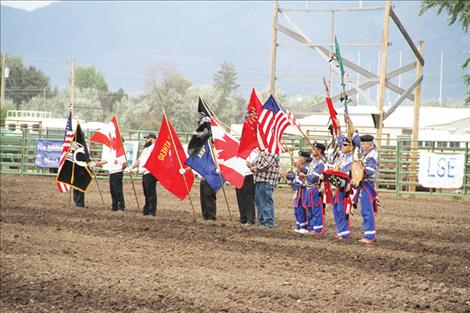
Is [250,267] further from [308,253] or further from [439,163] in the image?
[439,163]

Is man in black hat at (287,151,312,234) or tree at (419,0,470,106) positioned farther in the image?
tree at (419,0,470,106)

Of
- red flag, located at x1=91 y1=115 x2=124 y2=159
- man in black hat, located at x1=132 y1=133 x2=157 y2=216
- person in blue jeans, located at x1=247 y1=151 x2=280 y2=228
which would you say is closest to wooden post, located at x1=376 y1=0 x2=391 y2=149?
red flag, located at x1=91 y1=115 x2=124 y2=159

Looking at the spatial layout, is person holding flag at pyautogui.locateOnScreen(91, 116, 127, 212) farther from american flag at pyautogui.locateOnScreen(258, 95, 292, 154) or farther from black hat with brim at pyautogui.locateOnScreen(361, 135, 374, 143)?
black hat with brim at pyautogui.locateOnScreen(361, 135, 374, 143)

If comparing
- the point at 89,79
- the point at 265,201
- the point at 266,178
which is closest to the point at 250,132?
the point at 266,178

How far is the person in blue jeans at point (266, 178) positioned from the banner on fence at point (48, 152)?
1837 centimetres

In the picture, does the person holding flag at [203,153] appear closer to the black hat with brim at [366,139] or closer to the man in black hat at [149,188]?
the man in black hat at [149,188]

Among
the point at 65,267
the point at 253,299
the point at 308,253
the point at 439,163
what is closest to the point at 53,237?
the point at 65,267

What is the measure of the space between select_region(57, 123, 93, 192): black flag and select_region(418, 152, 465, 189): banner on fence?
419 inches

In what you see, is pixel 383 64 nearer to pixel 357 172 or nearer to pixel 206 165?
pixel 206 165

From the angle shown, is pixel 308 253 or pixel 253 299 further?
pixel 308 253

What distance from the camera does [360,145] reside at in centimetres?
1538

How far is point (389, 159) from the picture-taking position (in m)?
30.6

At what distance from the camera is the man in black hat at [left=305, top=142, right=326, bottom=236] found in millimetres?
16375

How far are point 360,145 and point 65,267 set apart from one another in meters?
5.33
